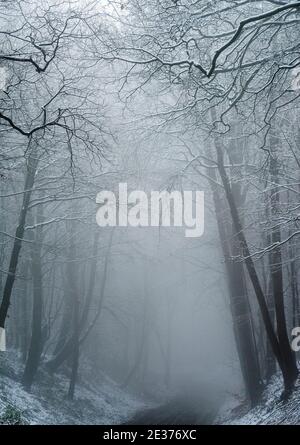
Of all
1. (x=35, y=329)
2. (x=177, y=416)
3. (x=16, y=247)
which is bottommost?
(x=177, y=416)

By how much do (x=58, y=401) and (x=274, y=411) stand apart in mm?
9878

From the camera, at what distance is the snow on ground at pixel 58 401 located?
14.5m

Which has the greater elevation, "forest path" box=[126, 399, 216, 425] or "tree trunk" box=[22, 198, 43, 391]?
"tree trunk" box=[22, 198, 43, 391]

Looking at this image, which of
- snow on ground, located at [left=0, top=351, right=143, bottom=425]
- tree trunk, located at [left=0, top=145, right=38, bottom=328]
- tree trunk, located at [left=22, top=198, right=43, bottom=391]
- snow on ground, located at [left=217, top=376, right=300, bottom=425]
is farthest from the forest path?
tree trunk, located at [left=0, top=145, right=38, bottom=328]

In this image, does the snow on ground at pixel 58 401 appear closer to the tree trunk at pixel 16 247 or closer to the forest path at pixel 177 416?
the forest path at pixel 177 416

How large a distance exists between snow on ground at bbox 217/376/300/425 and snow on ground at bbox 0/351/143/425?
619 cm

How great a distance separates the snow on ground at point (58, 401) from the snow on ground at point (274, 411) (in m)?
6.19

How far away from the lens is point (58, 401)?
700 inches

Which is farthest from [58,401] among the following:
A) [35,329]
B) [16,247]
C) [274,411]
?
[274,411]

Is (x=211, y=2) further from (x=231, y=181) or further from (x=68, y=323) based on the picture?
(x=68, y=323)

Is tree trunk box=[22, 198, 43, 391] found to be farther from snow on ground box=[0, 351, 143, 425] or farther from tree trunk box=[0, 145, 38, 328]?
tree trunk box=[0, 145, 38, 328]

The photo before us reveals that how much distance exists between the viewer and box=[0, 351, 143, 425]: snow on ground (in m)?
14.5

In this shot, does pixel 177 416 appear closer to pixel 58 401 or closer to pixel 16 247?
pixel 58 401

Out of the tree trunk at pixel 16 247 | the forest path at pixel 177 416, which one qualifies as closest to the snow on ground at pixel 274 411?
the forest path at pixel 177 416
